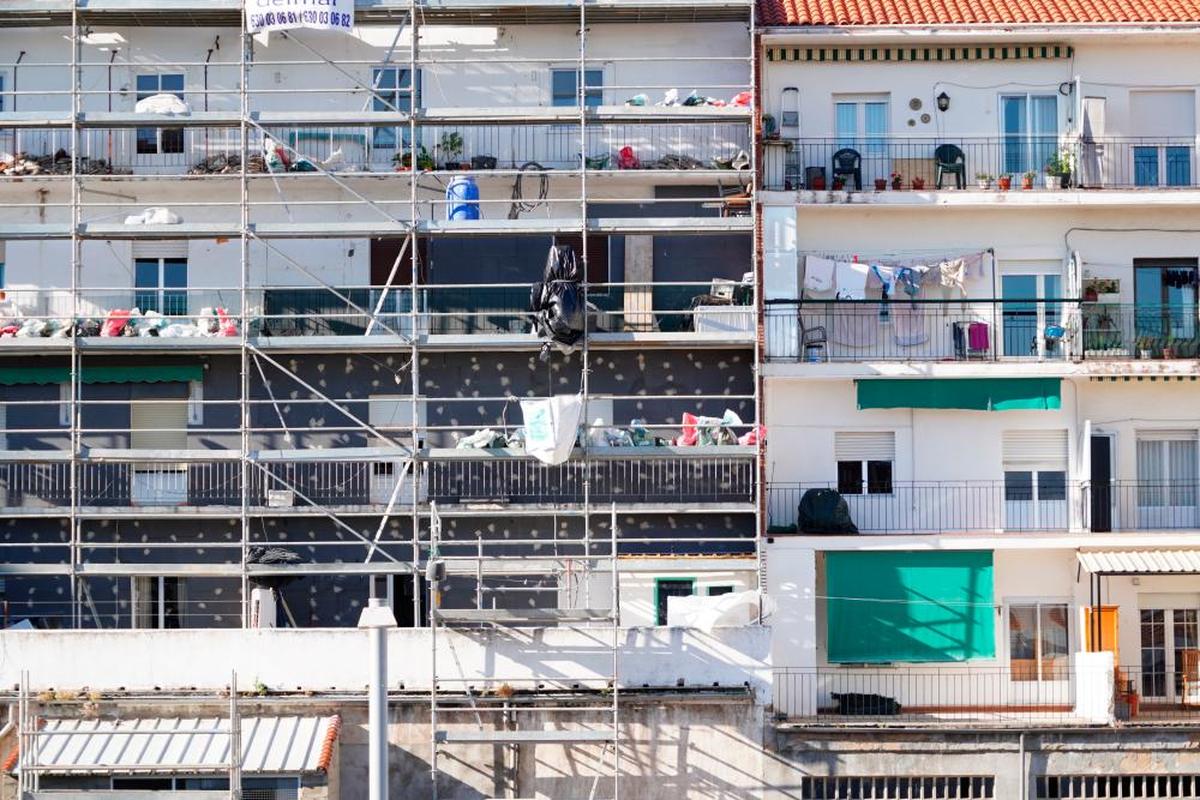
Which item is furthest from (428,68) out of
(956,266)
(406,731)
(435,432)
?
(406,731)

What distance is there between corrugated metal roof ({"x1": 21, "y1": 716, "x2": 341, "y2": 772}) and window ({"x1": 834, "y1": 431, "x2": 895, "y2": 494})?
9330mm

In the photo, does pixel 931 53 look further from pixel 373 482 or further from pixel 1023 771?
pixel 1023 771

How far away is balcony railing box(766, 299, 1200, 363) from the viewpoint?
3186cm

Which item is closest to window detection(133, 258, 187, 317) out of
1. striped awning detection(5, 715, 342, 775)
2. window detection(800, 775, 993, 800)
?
striped awning detection(5, 715, 342, 775)

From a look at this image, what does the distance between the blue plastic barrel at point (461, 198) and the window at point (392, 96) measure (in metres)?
1.45

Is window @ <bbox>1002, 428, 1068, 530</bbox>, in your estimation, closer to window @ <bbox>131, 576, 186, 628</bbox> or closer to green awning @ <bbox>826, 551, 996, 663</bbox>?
green awning @ <bbox>826, 551, 996, 663</bbox>

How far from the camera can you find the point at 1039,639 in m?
31.7

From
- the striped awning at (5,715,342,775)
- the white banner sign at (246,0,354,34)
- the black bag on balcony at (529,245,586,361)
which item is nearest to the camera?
the striped awning at (5,715,342,775)

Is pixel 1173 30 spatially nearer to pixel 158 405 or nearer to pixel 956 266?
pixel 956 266

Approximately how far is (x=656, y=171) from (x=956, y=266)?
5.16 metres

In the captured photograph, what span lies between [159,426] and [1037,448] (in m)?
14.3

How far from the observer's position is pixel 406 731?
28250mm

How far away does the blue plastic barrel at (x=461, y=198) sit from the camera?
102 feet

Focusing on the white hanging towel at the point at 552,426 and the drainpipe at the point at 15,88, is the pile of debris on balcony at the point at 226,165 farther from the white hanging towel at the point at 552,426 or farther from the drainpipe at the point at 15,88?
the white hanging towel at the point at 552,426
